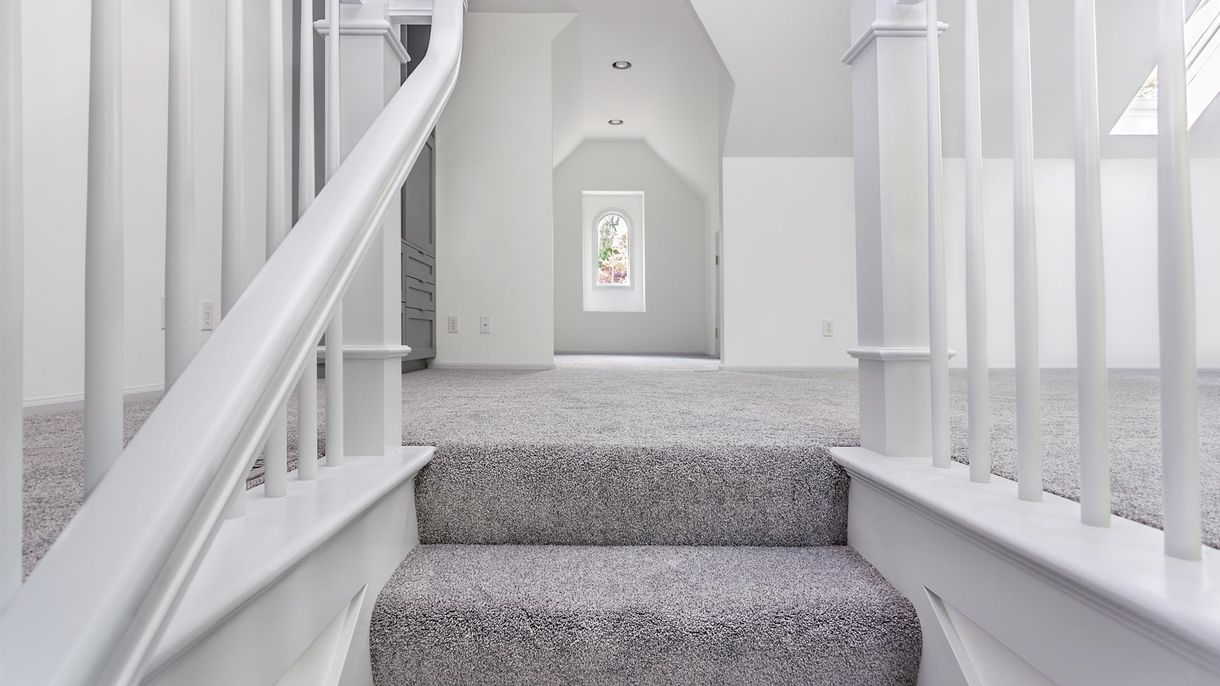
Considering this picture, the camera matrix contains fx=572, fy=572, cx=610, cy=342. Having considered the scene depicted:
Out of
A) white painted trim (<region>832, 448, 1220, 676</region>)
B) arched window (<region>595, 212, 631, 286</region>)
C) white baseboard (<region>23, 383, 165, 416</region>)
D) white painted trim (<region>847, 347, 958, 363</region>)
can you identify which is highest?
arched window (<region>595, 212, 631, 286</region>)

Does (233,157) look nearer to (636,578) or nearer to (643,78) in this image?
(636,578)

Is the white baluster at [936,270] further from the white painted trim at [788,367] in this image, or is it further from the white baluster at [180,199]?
the white painted trim at [788,367]

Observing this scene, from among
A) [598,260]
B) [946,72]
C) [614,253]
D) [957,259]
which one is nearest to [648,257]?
[614,253]

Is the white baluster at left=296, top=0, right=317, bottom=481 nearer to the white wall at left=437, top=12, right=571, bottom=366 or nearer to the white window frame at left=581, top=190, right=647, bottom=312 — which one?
the white wall at left=437, top=12, right=571, bottom=366

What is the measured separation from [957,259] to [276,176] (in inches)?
139

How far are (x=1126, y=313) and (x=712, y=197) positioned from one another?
338 centimetres

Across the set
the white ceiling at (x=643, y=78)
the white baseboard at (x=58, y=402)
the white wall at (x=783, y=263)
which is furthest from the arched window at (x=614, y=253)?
the white baseboard at (x=58, y=402)

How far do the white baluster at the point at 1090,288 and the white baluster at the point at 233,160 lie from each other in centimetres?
78

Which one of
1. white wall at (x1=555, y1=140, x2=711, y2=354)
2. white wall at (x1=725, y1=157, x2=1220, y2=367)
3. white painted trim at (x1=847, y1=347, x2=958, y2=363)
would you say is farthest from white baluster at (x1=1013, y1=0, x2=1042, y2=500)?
white wall at (x1=555, y1=140, x2=711, y2=354)

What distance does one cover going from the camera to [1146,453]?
3.09 feet

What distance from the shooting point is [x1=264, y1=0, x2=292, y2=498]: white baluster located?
2.07ft

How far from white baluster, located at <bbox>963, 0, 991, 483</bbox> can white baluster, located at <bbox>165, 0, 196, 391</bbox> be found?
0.84 meters

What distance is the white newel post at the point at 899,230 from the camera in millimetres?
899

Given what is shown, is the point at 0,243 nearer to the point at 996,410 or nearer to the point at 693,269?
the point at 996,410
